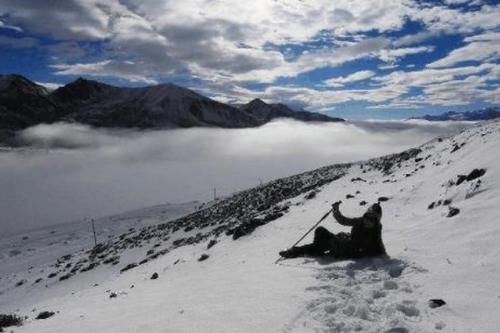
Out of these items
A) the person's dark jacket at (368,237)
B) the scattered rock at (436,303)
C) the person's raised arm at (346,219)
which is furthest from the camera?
the person's raised arm at (346,219)

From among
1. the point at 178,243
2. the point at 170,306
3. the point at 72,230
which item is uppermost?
the point at 170,306

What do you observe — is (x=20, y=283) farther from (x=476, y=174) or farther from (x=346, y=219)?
(x=346, y=219)

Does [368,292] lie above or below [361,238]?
below

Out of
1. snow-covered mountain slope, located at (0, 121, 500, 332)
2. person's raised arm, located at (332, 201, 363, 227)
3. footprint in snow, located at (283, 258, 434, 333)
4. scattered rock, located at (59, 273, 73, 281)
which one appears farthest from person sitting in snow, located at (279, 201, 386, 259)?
scattered rock, located at (59, 273, 73, 281)

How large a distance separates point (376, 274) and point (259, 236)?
1835cm

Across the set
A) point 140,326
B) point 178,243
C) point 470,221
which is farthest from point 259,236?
point 178,243

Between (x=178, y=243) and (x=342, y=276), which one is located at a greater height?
(x=342, y=276)

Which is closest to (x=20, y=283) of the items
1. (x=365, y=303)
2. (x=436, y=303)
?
(x=365, y=303)

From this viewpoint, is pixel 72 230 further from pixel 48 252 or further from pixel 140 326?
pixel 140 326

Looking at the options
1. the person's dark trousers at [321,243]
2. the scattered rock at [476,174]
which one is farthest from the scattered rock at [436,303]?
the scattered rock at [476,174]

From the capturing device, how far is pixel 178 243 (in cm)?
5372

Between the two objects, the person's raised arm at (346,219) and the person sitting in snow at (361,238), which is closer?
the person sitting in snow at (361,238)

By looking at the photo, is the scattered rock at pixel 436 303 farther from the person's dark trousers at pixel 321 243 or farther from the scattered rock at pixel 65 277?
the scattered rock at pixel 65 277

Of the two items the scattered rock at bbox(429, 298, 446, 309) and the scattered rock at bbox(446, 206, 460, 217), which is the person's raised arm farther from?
the scattered rock at bbox(446, 206, 460, 217)
